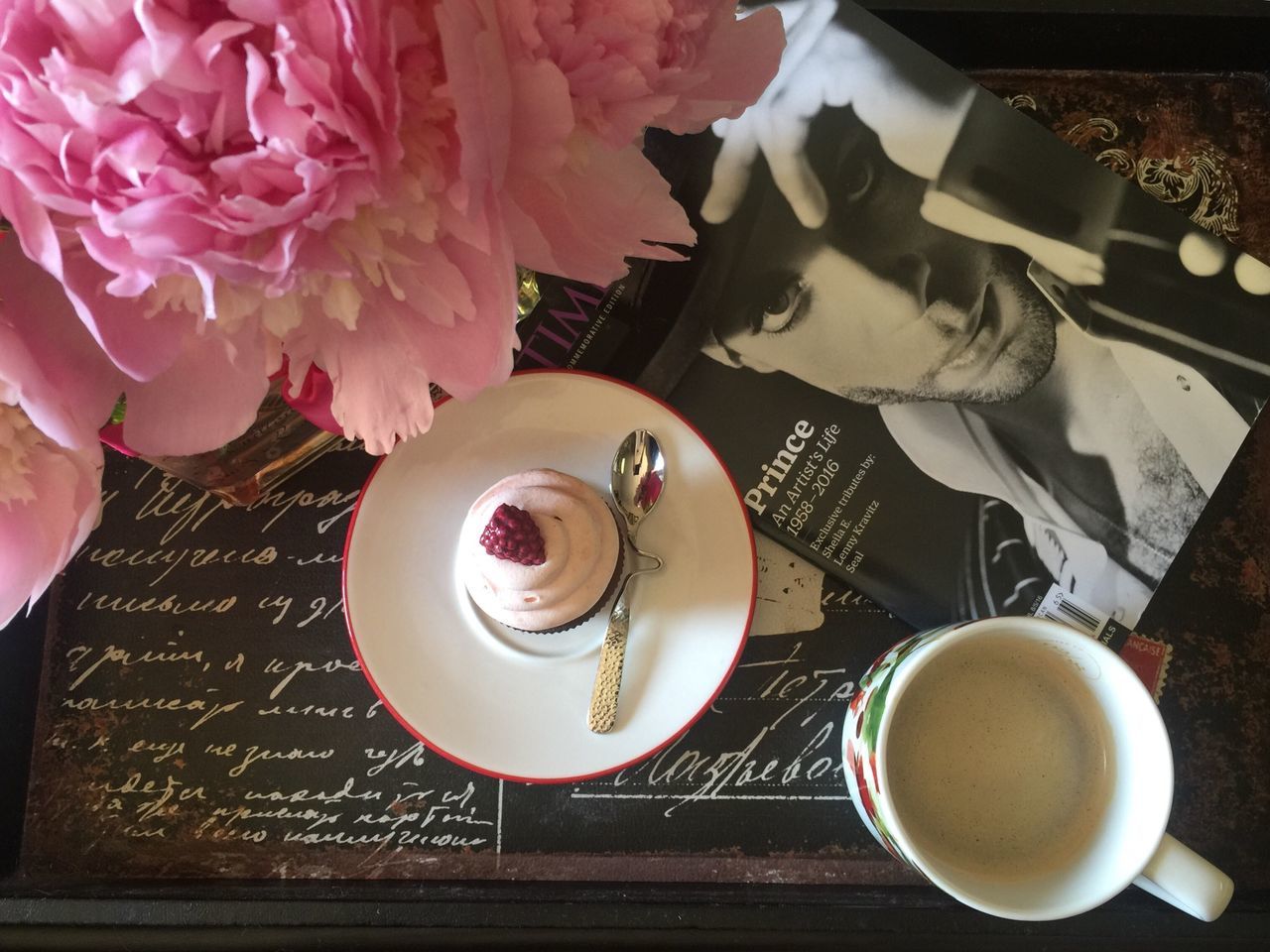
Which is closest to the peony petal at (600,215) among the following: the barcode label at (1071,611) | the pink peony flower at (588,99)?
the pink peony flower at (588,99)

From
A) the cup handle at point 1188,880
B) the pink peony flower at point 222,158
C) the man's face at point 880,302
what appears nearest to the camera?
the pink peony flower at point 222,158

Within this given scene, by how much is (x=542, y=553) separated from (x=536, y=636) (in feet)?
0.21

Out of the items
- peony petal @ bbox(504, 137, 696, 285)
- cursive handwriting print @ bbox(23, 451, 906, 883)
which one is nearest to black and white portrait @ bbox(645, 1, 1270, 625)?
cursive handwriting print @ bbox(23, 451, 906, 883)

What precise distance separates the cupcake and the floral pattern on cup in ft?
0.46

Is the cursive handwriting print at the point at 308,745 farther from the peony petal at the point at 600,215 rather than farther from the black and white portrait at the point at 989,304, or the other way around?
the peony petal at the point at 600,215

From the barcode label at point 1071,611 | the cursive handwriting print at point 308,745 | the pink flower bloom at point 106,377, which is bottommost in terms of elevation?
the cursive handwriting print at point 308,745

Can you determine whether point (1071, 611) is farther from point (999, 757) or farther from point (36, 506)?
point (36, 506)

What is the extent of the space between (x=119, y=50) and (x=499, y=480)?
316 mm

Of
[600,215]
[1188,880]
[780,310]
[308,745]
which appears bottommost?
[308,745]

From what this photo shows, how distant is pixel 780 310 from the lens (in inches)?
20.5

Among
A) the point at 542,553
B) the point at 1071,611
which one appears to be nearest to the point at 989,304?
the point at 1071,611

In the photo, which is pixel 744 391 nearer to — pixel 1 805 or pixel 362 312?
pixel 362 312

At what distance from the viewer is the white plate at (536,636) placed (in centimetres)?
47

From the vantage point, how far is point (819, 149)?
530 mm
